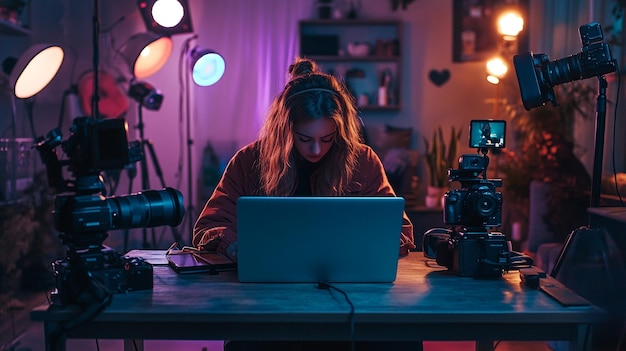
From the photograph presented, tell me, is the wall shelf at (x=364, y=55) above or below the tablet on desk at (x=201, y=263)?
above

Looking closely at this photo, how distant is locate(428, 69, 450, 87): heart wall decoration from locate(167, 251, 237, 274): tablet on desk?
4262mm

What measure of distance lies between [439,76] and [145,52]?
105 inches

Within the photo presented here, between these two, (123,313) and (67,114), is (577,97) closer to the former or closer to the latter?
(67,114)

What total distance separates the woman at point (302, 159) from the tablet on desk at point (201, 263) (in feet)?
0.21

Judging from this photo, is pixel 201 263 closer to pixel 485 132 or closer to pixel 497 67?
pixel 485 132

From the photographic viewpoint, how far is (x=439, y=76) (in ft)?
18.6

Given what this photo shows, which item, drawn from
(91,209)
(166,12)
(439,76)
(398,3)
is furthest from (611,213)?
(398,3)

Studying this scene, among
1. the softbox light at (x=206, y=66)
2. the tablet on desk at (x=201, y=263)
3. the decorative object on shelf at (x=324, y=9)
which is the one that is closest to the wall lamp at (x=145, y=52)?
the softbox light at (x=206, y=66)

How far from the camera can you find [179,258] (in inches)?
68.2

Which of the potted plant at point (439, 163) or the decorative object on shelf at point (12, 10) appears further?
the potted plant at point (439, 163)

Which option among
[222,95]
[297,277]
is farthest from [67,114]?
[297,277]

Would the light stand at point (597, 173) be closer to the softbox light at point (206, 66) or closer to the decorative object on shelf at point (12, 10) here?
the softbox light at point (206, 66)

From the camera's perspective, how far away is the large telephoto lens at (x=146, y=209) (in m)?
1.39

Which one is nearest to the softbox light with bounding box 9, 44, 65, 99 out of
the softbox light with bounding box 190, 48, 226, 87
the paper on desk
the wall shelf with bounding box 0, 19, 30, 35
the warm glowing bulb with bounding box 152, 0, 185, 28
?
the wall shelf with bounding box 0, 19, 30, 35
